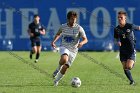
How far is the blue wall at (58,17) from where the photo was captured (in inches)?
1644

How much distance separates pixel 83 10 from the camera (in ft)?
138

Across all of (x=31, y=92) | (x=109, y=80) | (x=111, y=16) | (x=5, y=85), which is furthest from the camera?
(x=111, y=16)

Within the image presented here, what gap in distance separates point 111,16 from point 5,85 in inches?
987

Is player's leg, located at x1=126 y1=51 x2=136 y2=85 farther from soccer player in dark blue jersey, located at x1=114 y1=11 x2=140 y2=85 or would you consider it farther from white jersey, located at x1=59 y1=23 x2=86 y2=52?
white jersey, located at x1=59 y1=23 x2=86 y2=52

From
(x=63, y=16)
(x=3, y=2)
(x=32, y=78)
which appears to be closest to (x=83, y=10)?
(x=63, y=16)

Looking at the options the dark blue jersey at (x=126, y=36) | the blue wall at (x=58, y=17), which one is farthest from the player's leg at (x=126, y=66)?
the blue wall at (x=58, y=17)

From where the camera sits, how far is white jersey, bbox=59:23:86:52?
17.3 metres

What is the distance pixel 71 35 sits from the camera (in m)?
17.3

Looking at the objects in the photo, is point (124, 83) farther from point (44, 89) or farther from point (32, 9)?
point (32, 9)

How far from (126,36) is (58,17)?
2467 cm

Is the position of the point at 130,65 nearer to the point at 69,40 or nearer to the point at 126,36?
the point at 126,36

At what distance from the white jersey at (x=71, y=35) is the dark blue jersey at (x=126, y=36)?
3.55ft

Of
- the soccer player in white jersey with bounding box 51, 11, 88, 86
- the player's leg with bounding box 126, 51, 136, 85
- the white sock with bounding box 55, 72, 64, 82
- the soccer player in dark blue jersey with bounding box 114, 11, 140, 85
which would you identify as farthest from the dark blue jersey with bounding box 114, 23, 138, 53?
the white sock with bounding box 55, 72, 64, 82

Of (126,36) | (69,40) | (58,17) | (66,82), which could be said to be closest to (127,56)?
(126,36)
